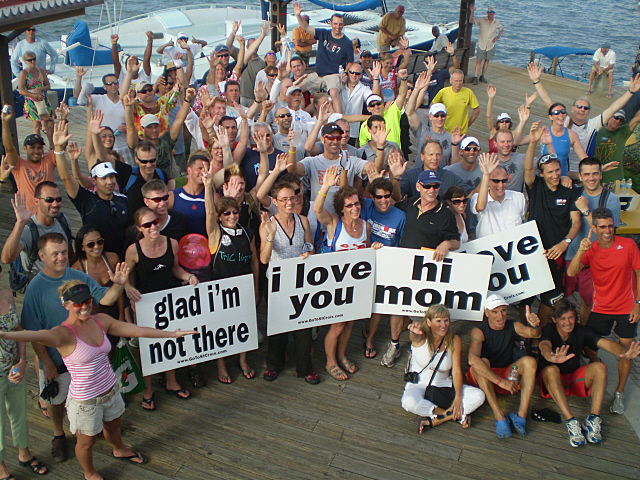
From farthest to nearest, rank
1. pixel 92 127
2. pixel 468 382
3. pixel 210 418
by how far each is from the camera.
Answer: pixel 92 127 → pixel 468 382 → pixel 210 418

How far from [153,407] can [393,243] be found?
9.41 ft

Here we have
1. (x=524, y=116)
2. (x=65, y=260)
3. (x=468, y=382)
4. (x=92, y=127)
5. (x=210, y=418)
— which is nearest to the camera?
(x=65, y=260)

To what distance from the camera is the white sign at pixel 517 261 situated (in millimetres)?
6414

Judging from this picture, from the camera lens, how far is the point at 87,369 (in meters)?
4.46

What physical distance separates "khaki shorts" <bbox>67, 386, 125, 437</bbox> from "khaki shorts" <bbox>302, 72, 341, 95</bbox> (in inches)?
259

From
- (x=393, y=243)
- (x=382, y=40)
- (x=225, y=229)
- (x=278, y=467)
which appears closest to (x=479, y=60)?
(x=382, y=40)

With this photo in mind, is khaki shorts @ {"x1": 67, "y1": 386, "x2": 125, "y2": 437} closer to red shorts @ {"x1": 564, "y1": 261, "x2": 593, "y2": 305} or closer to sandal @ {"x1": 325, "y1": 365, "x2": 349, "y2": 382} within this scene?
sandal @ {"x1": 325, "y1": 365, "x2": 349, "y2": 382}

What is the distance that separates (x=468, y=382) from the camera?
19.8 ft

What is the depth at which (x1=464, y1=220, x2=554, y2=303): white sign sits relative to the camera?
6.41 metres

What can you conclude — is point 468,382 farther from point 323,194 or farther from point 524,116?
point 524,116

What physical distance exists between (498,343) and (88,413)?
3744 millimetres

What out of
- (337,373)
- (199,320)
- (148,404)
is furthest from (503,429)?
(148,404)

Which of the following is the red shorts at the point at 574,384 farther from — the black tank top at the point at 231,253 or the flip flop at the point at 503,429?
the black tank top at the point at 231,253

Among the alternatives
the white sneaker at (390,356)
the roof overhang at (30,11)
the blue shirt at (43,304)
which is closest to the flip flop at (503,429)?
the white sneaker at (390,356)
